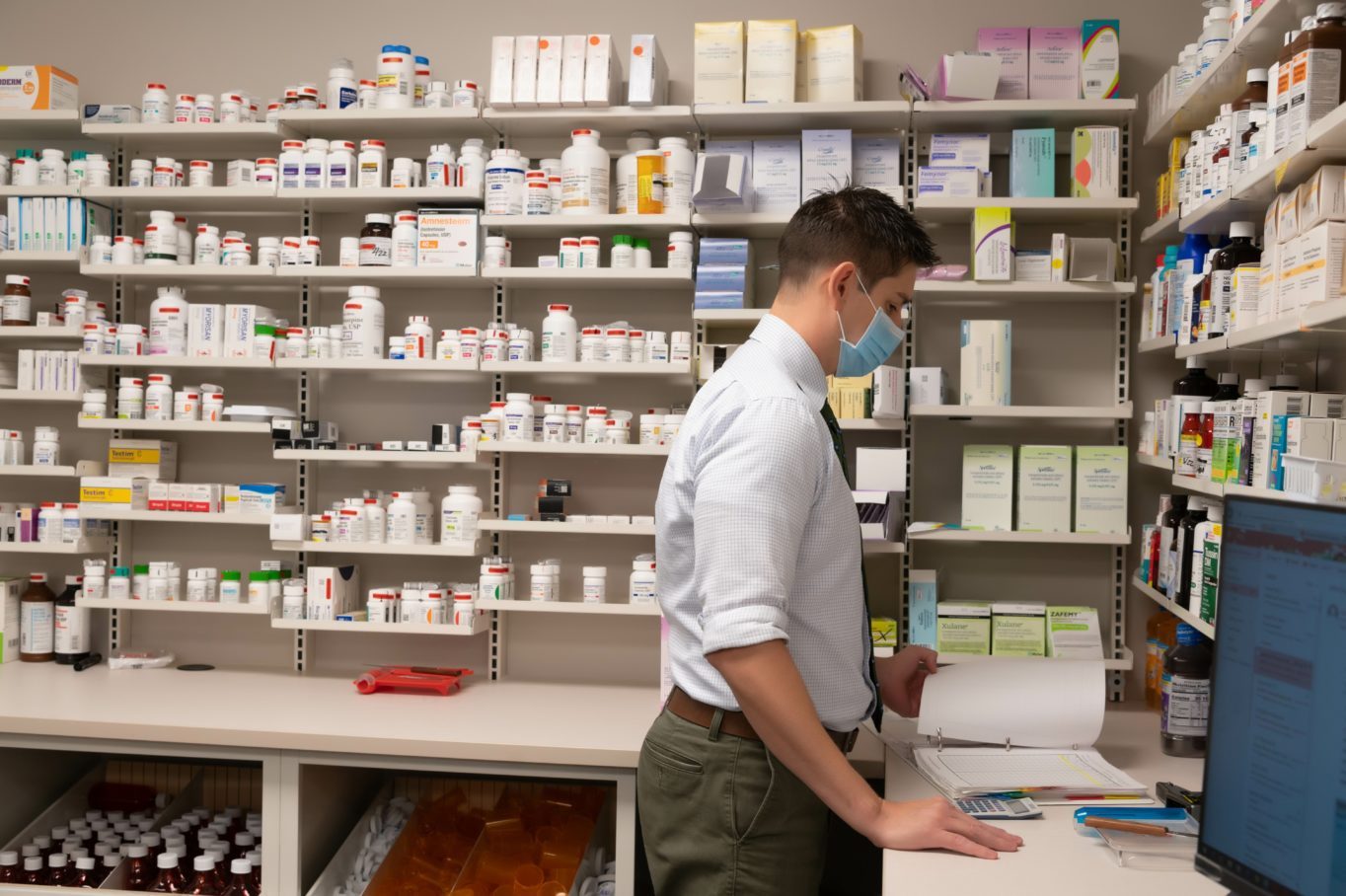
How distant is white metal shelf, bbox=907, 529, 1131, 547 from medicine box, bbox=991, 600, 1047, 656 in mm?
204

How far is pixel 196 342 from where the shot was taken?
3.40m

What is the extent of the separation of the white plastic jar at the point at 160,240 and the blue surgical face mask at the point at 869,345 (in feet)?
8.06

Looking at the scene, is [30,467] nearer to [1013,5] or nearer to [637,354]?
[637,354]

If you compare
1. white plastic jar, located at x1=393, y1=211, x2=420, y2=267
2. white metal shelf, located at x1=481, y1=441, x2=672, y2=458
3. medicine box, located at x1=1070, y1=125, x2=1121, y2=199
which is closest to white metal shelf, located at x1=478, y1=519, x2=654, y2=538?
white metal shelf, located at x1=481, y1=441, x2=672, y2=458

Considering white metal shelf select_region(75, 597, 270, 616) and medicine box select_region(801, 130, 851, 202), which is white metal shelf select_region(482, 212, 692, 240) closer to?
medicine box select_region(801, 130, 851, 202)

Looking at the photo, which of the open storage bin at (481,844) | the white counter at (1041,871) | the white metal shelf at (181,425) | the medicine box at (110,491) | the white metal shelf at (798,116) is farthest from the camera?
the medicine box at (110,491)

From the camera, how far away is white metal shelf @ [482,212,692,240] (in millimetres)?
3207

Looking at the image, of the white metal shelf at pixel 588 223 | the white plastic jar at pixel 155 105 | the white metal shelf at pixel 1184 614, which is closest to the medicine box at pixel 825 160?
the white metal shelf at pixel 588 223

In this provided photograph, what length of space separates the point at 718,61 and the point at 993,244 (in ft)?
3.23

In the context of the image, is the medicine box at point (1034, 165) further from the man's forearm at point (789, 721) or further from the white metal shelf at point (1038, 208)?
the man's forearm at point (789, 721)

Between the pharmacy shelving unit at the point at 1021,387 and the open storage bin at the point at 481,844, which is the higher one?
the pharmacy shelving unit at the point at 1021,387

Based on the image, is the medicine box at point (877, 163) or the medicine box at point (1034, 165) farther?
the medicine box at point (877, 163)

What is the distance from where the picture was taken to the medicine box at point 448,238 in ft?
10.8

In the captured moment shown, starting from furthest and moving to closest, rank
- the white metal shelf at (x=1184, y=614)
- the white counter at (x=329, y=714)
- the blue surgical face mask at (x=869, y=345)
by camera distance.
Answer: the white counter at (x=329, y=714)
the white metal shelf at (x=1184, y=614)
the blue surgical face mask at (x=869, y=345)
